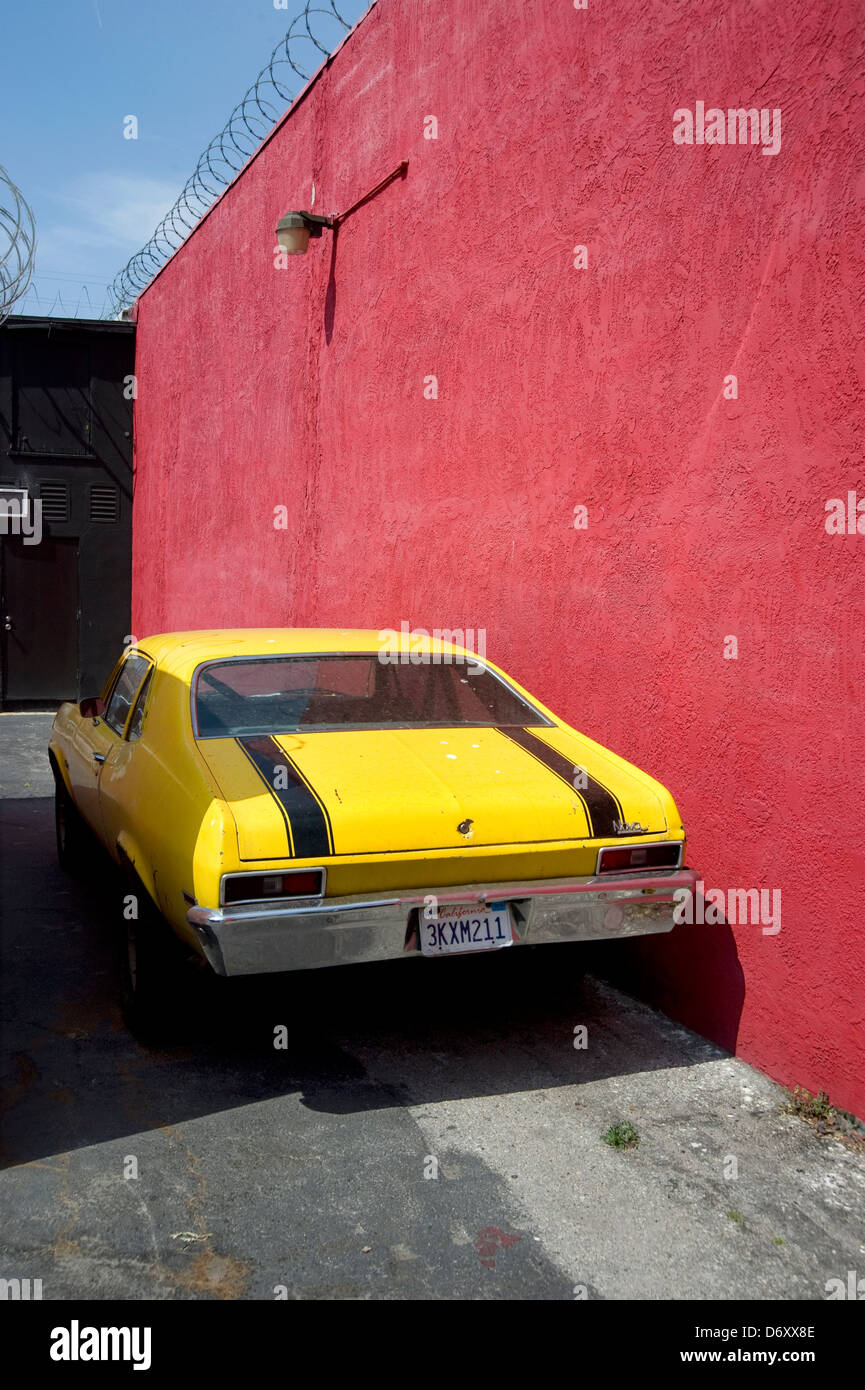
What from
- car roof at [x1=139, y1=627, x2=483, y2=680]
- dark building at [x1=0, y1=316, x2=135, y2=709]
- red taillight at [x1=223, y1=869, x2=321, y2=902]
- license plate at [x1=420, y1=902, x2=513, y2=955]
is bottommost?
license plate at [x1=420, y1=902, x2=513, y2=955]

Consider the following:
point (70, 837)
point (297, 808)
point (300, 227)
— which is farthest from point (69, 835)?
point (300, 227)

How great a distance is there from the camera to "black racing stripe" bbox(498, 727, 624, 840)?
12.4ft

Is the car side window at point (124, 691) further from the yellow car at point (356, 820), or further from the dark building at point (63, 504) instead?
the dark building at point (63, 504)

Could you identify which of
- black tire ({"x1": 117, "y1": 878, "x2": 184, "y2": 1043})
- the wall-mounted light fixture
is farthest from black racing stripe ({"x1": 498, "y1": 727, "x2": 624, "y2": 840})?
the wall-mounted light fixture

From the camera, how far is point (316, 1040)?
4.14 metres

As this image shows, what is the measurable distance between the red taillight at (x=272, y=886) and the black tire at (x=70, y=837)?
291 centimetres

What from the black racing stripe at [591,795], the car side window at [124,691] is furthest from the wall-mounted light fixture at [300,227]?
the black racing stripe at [591,795]

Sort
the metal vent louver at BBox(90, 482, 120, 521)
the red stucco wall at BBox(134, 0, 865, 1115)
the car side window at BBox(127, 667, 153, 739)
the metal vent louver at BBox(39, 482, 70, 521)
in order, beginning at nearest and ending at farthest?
the red stucco wall at BBox(134, 0, 865, 1115) → the car side window at BBox(127, 667, 153, 739) → the metal vent louver at BBox(39, 482, 70, 521) → the metal vent louver at BBox(90, 482, 120, 521)

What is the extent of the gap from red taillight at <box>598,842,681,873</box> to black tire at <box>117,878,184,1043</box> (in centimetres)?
142

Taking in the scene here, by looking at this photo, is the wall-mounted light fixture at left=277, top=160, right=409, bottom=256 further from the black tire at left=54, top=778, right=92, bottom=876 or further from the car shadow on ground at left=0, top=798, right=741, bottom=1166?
the car shadow on ground at left=0, top=798, right=741, bottom=1166

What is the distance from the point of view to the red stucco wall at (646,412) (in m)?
3.71

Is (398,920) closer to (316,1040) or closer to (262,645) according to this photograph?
(316,1040)

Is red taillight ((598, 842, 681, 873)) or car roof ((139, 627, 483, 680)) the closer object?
red taillight ((598, 842, 681, 873))
